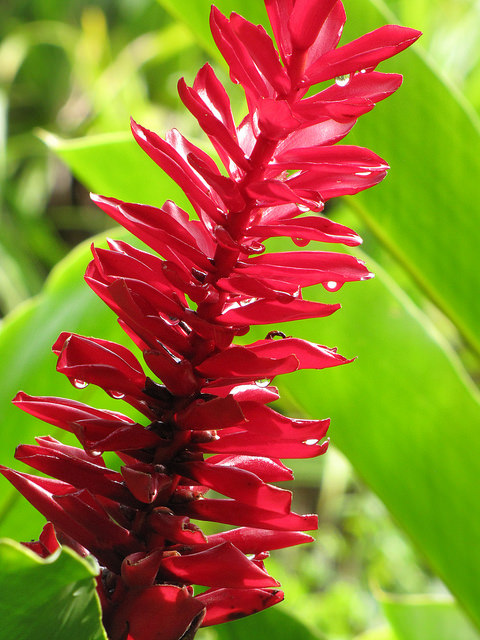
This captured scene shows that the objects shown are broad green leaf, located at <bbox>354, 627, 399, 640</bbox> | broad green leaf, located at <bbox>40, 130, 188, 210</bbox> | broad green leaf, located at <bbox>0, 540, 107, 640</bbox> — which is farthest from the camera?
broad green leaf, located at <bbox>354, 627, 399, 640</bbox>

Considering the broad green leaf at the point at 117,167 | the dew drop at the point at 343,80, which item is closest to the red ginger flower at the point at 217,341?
the dew drop at the point at 343,80

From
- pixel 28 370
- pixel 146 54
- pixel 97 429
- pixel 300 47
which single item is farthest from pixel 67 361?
pixel 146 54

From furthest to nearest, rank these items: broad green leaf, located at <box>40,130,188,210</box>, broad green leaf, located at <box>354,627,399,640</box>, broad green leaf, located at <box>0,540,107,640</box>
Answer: broad green leaf, located at <box>354,627,399,640</box>, broad green leaf, located at <box>40,130,188,210</box>, broad green leaf, located at <box>0,540,107,640</box>

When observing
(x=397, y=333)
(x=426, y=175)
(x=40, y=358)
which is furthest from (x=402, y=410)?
(x=40, y=358)

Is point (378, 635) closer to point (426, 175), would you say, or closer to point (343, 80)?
point (426, 175)

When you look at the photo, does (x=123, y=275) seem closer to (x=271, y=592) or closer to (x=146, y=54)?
(x=271, y=592)

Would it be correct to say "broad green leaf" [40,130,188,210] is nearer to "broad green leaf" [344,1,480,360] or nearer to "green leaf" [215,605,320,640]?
"broad green leaf" [344,1,480,360]

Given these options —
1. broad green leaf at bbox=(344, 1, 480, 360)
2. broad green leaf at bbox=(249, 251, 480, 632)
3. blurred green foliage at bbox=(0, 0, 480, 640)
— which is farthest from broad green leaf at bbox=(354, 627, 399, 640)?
broad green leaf at bbox=(344, 1, 480, 360)
